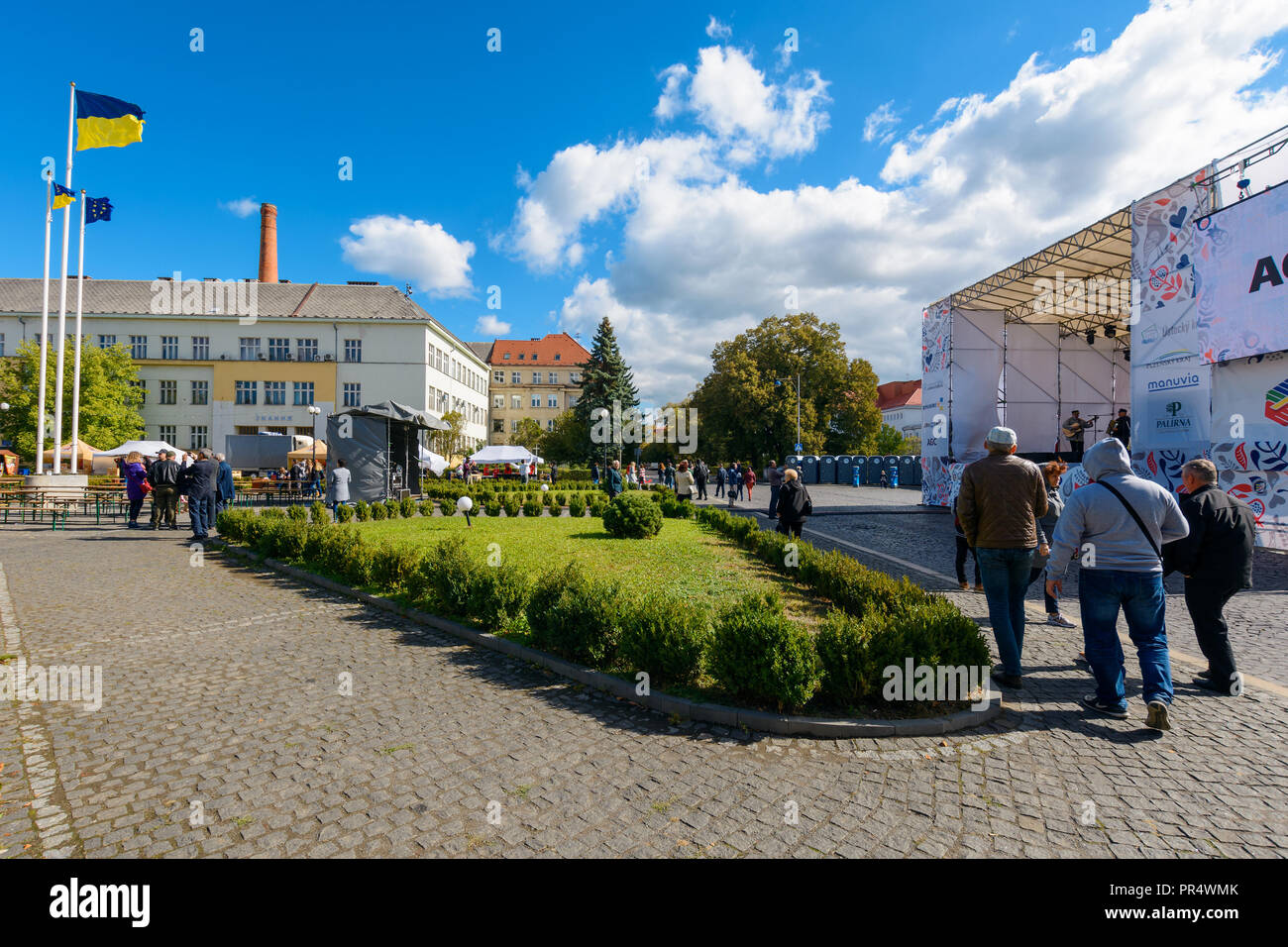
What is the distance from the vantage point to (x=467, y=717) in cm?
470

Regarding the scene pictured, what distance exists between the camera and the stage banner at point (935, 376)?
23.0 meters

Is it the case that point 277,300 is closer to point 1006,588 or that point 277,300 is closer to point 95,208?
point 95,208

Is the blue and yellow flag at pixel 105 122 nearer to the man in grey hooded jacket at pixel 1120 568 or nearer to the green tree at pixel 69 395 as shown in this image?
the green tree at pixel 69 395

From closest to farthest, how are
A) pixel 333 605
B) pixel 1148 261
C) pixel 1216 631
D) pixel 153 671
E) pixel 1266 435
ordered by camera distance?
pixel 1216 631
pixel 153 671
pixel 333 605
pixel 1266 435
pixel 1148 261

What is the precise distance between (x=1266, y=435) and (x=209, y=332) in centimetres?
6444

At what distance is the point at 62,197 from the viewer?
23109 mm

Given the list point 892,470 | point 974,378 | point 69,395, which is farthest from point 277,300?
point 974,378

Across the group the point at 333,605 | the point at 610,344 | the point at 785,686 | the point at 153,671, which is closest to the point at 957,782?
the point at 785,686

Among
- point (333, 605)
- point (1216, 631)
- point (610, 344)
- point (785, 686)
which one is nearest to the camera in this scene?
point (785, 686)

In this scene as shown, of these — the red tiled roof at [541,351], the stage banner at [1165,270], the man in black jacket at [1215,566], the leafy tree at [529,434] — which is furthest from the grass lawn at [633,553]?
the red tiled roof at [541,351]

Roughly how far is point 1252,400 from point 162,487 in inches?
975

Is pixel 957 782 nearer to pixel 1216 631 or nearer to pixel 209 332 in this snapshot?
pixel 1216 631
